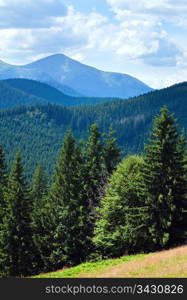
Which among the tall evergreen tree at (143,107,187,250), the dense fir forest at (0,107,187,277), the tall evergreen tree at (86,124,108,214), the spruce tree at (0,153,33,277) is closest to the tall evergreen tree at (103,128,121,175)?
the dense fir forest at (0,107,187,277)

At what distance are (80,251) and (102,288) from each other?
88.9 feet

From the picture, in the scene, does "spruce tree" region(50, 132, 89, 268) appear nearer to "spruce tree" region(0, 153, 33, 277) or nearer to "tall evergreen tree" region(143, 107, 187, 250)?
"spruce tree" region(0, 153, 33, 277)

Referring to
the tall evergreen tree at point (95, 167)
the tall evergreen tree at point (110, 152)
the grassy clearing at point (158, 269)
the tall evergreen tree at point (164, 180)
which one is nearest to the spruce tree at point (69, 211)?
the tall evergreen tree at point (95, 167)

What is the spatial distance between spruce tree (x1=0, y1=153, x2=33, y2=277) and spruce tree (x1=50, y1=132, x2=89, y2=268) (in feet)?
10.3

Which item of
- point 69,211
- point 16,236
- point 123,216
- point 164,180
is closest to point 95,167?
point 69,211

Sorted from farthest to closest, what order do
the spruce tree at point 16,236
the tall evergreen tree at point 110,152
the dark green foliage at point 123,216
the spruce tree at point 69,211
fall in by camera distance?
the tall evergreen tree at point 110,152
the spruce tree at point 16,236
the spruce tree at point 69,211
the dark green foliage at point 123,216

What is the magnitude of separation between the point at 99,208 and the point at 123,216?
3738mm

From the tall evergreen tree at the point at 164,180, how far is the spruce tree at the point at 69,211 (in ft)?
31.9

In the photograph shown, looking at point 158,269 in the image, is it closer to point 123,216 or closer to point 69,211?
point 123,216

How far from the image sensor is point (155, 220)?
37938 millimetres

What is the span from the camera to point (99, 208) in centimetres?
4450

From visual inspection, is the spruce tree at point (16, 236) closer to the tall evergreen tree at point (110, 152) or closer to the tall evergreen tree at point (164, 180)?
the tall evergreen tree at point (110, 152)

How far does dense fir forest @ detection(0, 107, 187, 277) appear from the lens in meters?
38.3

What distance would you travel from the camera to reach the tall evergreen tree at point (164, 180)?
1486 inches
